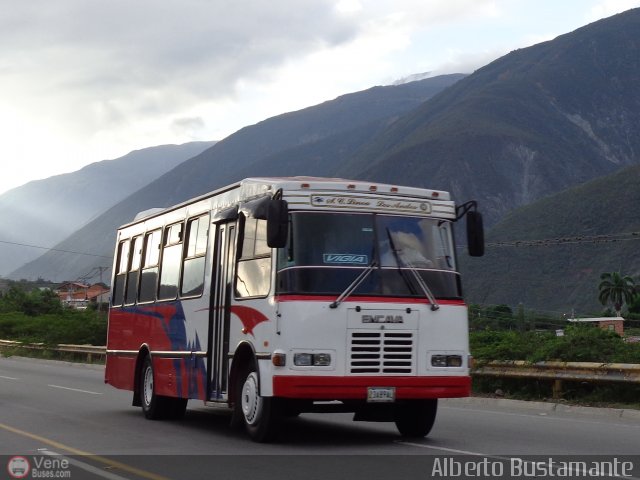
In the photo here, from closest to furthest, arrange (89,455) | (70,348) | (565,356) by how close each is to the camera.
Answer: (89,455), (565,356), (70,348)

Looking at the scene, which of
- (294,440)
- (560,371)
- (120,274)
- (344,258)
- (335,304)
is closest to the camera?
(335,304)

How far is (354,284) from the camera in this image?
12.3 metres

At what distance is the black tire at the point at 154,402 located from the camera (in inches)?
645

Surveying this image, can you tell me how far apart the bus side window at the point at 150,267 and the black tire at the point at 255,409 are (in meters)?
4.31

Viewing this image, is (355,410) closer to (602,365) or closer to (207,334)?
(207,334)

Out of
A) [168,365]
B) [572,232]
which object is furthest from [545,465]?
[572,232]

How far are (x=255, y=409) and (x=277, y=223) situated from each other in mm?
2223

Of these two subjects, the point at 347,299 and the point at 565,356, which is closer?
the point at 347,299

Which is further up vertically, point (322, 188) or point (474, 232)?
point (322, 188)

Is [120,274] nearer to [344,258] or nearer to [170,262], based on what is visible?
[170,262]

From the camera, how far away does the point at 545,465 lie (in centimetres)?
1046

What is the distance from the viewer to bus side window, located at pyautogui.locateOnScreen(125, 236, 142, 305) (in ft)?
59.3

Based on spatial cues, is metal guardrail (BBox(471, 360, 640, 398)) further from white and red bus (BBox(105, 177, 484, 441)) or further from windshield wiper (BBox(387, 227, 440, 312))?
windshield wiper (BBox(387, 227, 440, 312))

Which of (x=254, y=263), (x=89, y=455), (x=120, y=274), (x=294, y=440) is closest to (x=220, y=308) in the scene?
(x=254, y=263)
